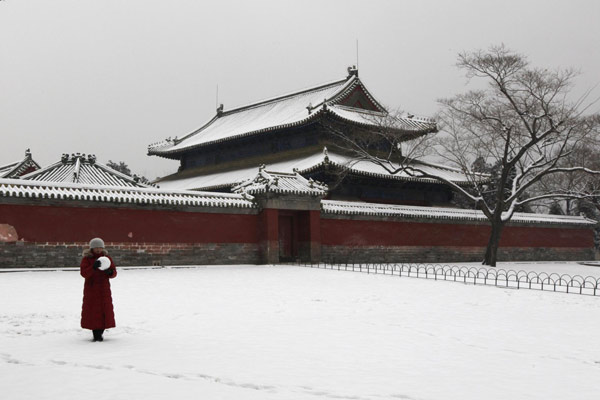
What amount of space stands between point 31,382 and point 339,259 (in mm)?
18362

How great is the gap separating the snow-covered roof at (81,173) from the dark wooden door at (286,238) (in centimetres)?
658

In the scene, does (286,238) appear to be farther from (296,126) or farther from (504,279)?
(504,279)

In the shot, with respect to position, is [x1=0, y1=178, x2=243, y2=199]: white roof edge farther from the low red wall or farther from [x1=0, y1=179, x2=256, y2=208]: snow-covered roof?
the low red wall

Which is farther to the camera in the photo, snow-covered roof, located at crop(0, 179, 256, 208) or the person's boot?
snow-covered roof, located at crop(0, 179, 256, 208)

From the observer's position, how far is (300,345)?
7531 millimetres

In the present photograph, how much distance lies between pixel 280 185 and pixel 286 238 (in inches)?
87.0

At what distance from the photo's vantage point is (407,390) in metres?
5.57

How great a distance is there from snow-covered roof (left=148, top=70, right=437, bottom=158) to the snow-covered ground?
16254 millimetres

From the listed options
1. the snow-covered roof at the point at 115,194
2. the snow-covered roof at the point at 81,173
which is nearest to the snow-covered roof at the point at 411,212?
the snow-covered roof at the point at 115,194

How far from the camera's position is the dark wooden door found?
74.8 ft

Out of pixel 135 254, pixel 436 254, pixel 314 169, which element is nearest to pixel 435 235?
pixel 436 254

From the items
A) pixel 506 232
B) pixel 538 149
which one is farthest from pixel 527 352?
pixel 506 232

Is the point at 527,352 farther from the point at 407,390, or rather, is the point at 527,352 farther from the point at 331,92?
the point at 331,92

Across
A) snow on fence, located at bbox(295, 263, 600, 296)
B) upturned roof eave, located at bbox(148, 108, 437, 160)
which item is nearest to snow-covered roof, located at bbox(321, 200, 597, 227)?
snow on fence, located at bbox(295, 263, 600, 296)
